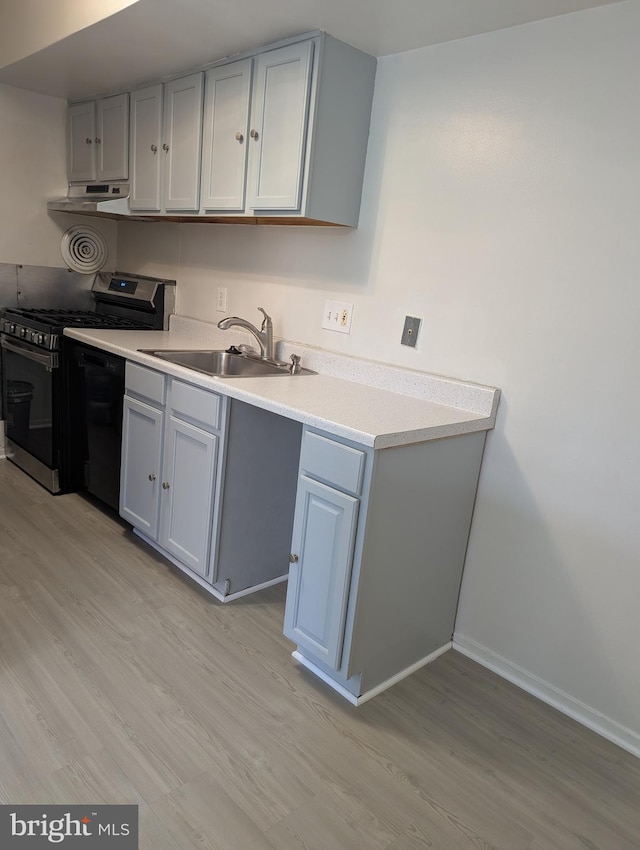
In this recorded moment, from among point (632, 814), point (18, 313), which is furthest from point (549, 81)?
point (18, 313)

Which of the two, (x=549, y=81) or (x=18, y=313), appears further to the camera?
(x=18, y=313)

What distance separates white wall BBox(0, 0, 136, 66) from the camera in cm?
229

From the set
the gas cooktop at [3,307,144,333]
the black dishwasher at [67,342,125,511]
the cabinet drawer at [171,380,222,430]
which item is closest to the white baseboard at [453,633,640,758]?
the cabinet drawer at [171,380,222,430]

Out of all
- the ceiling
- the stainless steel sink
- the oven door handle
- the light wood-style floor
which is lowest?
the light wood-style floor

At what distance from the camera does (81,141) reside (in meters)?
3.37

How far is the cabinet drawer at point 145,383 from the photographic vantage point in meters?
2.44

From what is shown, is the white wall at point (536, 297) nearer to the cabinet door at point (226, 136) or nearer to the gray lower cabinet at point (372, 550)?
the gray lower cabinet at point (372, 550)

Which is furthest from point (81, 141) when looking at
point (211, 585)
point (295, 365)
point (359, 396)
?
point (211, 585)

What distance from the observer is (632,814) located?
1570 mm

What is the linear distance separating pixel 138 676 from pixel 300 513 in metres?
0.71

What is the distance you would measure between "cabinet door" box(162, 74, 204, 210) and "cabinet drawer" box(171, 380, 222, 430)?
3.00 ft

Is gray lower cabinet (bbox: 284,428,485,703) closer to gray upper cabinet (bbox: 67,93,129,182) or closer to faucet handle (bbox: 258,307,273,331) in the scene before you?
faucet handle (bbox: 258,307,273,331)

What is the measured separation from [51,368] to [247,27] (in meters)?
1.77

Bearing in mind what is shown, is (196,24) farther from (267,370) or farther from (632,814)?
(632,814)
